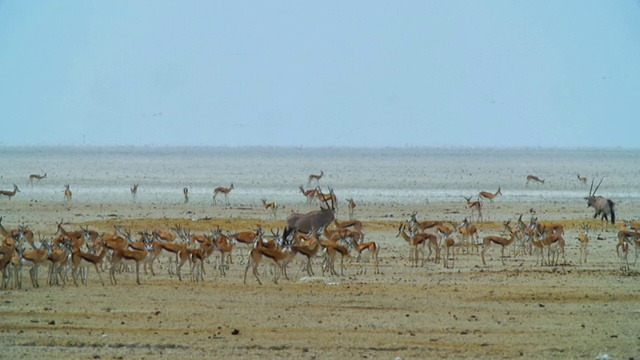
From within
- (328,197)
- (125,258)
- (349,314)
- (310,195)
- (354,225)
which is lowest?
(349,314)

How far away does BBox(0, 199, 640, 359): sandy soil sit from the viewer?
1253 cm

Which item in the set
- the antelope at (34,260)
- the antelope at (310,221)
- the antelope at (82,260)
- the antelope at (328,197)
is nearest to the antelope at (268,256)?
the antelope at (82,260)

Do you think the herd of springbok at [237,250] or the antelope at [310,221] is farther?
the antelope at [310,221]

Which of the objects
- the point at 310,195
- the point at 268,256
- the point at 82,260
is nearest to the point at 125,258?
the point at 82,260

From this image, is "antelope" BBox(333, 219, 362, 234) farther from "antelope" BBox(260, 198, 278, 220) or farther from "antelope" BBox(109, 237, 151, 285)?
"antelope" BBox(260, 198, 278, 220)

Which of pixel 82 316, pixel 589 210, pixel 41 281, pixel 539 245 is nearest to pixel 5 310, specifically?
pixel 82 316

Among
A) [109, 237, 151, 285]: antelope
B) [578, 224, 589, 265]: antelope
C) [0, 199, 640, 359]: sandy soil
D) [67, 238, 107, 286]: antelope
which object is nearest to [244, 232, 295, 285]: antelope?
[0, 199, 640, 359]: sandy soil

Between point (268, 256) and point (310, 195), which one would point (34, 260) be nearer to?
point (268, 256)

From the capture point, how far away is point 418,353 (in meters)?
12.2

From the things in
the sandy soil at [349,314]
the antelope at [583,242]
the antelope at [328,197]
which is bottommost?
the sandy soil at [349,314]

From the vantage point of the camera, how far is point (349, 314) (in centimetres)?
1494

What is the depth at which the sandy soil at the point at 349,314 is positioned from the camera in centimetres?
1253

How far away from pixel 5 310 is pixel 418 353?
705 cm

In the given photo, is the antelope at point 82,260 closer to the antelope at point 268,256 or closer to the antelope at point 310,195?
the antelope at point 268,256
